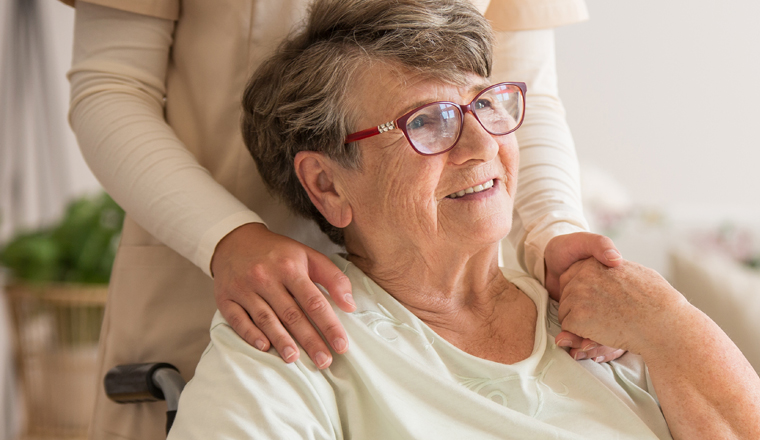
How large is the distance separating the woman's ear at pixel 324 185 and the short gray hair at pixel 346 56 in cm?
2

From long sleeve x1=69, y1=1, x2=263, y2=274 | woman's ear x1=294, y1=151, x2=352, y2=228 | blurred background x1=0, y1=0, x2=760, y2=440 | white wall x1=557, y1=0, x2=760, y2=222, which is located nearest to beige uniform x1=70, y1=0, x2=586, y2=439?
long sleeve x1=69, y1=1, x2=263, y2=274

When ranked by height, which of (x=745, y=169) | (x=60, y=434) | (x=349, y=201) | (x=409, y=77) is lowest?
(x=60, y=434)

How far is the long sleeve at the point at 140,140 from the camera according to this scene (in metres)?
1.21

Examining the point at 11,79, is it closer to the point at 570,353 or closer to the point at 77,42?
the point at 77,42

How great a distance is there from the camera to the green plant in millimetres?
2420

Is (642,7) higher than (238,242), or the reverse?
(642,7)

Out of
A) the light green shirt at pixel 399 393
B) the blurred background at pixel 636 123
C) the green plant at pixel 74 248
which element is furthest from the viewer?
the blurred background at pixel 636 123

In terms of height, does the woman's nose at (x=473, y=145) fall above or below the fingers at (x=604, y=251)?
above

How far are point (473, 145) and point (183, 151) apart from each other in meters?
0.58

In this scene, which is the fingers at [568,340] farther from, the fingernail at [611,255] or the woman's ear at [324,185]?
the woman's ear at [324,185]

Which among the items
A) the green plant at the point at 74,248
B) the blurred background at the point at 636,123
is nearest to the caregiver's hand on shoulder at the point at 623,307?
the blurred background at the point at 636,123

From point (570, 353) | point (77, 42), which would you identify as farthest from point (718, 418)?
point (77, 42)

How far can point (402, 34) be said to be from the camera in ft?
3.77

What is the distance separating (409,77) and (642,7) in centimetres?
237
